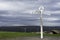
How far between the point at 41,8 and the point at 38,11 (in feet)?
4.89

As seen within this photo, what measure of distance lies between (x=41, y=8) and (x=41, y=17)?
10.5 ft

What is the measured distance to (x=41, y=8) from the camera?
240 ft

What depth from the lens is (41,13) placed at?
241 feet

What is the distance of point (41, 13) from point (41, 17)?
4.68ft

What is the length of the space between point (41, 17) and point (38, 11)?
2456 millimetres

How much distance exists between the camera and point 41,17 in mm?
73750

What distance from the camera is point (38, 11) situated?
73062mm

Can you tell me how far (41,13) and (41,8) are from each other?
5.84ft
